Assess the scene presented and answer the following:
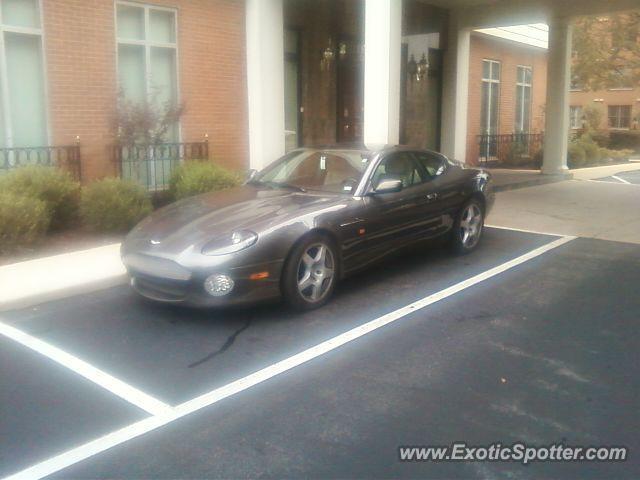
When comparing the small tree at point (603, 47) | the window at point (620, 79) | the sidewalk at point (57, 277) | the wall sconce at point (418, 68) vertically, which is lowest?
the sidewalk at point (57, 277)

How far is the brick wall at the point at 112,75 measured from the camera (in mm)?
10055

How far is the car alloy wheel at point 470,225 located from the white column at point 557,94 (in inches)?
416

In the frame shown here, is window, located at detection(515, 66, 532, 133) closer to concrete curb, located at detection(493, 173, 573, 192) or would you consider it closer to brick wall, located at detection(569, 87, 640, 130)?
concrete curb, located at detection(493, 173, 573, 192)

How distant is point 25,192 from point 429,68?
40.6ft

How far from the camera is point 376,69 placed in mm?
10414

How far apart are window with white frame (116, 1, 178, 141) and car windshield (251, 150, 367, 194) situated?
168 inches

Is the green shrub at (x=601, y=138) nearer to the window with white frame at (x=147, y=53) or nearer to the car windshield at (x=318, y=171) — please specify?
the window with white frame at (x=147, y=53)

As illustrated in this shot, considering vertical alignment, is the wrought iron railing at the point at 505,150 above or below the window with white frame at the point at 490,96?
below

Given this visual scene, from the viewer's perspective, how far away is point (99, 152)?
10664mm

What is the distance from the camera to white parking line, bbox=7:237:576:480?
3.41m

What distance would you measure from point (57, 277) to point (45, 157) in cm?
392

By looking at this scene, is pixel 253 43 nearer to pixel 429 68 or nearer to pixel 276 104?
pixel 276 104

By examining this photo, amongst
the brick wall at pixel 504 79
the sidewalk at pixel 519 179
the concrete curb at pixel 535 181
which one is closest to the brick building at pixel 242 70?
the concrete curb at pixel 535 181

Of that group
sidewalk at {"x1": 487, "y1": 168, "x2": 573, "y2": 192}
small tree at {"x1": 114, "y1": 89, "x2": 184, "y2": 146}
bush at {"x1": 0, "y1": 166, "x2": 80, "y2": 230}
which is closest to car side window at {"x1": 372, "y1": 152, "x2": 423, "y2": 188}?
bush at {"x1": 0, "y1": 166, "x2": 80, "y2": 230}
